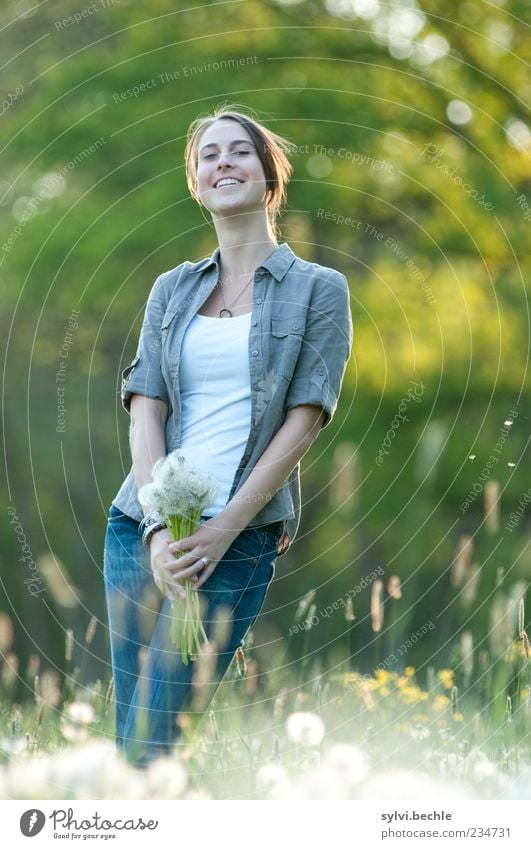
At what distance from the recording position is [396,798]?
397 centimetres

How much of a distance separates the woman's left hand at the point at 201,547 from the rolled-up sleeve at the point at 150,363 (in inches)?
21.3

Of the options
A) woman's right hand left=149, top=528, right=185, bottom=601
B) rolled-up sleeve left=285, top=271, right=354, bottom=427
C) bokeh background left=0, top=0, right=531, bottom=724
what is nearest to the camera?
woman's right hand left=149, top=528, right=185, bottom=601

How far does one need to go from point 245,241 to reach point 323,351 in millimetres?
494

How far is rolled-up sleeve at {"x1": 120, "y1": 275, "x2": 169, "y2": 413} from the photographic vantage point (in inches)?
153

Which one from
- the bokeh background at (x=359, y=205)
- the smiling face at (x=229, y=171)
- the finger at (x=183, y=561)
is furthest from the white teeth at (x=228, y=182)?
the bokeh background at (x=359, y=205)

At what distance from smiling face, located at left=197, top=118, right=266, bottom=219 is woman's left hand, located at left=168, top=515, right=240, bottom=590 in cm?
106

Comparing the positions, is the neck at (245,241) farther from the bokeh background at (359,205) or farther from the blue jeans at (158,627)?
the bokeh background at (359,205)

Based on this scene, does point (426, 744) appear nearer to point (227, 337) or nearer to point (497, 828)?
point (497, 828)

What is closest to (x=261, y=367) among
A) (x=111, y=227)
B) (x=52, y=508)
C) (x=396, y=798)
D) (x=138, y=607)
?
(x=138, y=607)

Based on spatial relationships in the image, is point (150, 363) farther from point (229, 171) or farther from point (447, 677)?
point (447, 677)

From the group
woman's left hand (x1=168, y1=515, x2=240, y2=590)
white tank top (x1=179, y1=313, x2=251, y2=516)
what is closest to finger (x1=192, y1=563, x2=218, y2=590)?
woman's left hand (x1=168, y1=515, x2=240, y2=590)

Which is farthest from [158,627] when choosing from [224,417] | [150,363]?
[150,363]

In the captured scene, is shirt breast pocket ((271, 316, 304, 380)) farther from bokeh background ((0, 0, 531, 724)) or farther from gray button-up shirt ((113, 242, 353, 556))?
bokeh background ((0, 0, 531, 724))

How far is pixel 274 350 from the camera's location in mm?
3738
